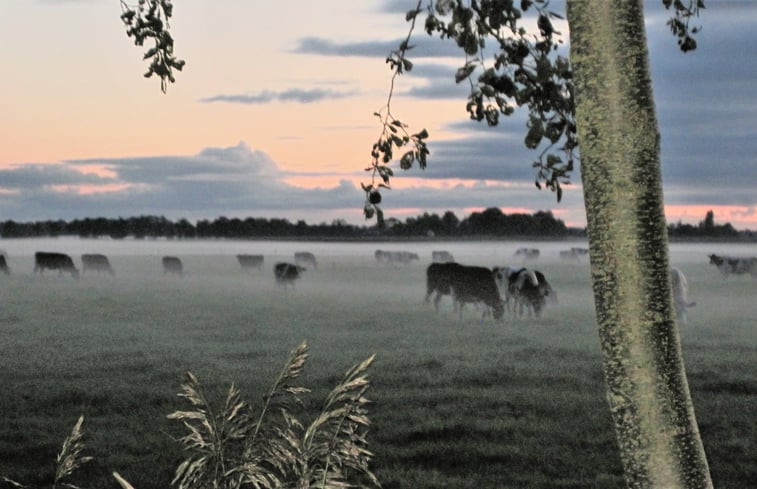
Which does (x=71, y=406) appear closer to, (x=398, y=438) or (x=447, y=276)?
(x=398, y=438)

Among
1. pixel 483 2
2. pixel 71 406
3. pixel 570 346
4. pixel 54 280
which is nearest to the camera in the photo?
pixel 483 2

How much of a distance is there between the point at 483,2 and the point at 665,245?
10.1 feet

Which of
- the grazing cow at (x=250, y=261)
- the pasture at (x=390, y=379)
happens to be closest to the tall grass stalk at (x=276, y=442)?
the pasture at (x=390, y=379)

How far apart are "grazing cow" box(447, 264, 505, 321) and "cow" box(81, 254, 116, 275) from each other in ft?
128

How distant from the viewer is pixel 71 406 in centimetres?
1502

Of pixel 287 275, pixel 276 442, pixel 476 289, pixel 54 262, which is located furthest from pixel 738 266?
pixel 276 442

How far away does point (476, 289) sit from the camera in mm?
33344

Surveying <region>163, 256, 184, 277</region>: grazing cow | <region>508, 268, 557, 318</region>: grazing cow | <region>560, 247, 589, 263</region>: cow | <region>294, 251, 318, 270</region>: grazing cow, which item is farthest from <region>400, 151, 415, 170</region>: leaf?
<region>560, 247, 589, 263</region>: cow

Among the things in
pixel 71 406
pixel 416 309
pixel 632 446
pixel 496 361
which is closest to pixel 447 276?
pixel 416 309

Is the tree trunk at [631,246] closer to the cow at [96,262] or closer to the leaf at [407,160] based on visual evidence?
the leaf at [407,160]

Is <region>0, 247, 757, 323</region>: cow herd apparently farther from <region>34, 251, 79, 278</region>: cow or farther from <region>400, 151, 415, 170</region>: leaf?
<region>400, 151, 415, 170</region>: leaf

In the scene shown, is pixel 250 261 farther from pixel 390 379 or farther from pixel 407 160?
pixel 407 160

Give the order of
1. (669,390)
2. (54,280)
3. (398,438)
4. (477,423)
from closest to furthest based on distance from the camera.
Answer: (669,390), (398,438), (477,423), (54,280)

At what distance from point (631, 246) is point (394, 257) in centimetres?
8384
